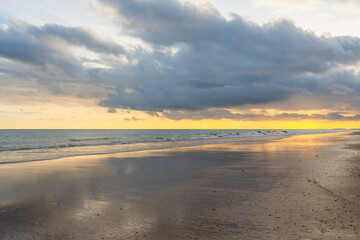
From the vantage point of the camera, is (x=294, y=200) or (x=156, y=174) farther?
(x=156, y=174)

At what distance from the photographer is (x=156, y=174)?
16.4m

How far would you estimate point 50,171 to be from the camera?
58.0ft

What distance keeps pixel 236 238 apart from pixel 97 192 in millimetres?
7213

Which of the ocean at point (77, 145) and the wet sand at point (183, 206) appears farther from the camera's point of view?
the ocean at point (77, 145)

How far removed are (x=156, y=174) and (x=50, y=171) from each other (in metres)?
7.24

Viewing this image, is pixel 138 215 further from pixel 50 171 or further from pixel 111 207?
pixel 50 171

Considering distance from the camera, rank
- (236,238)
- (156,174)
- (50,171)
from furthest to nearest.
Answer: (50,171), (156,174), (236,238)

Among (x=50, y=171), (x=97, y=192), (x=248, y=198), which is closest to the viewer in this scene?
(x=248, y=198)

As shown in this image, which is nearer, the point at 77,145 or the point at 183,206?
the point at 183,206

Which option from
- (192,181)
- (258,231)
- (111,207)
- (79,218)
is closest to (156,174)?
(192,181)

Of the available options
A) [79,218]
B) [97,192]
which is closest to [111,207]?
[79,218]

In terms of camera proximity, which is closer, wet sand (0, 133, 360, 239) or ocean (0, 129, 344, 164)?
wet sand (0, 133, 360, 239)

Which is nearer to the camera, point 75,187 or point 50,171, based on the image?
point 75,187

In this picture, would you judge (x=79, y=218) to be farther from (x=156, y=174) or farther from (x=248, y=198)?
(x=156, y=174)
